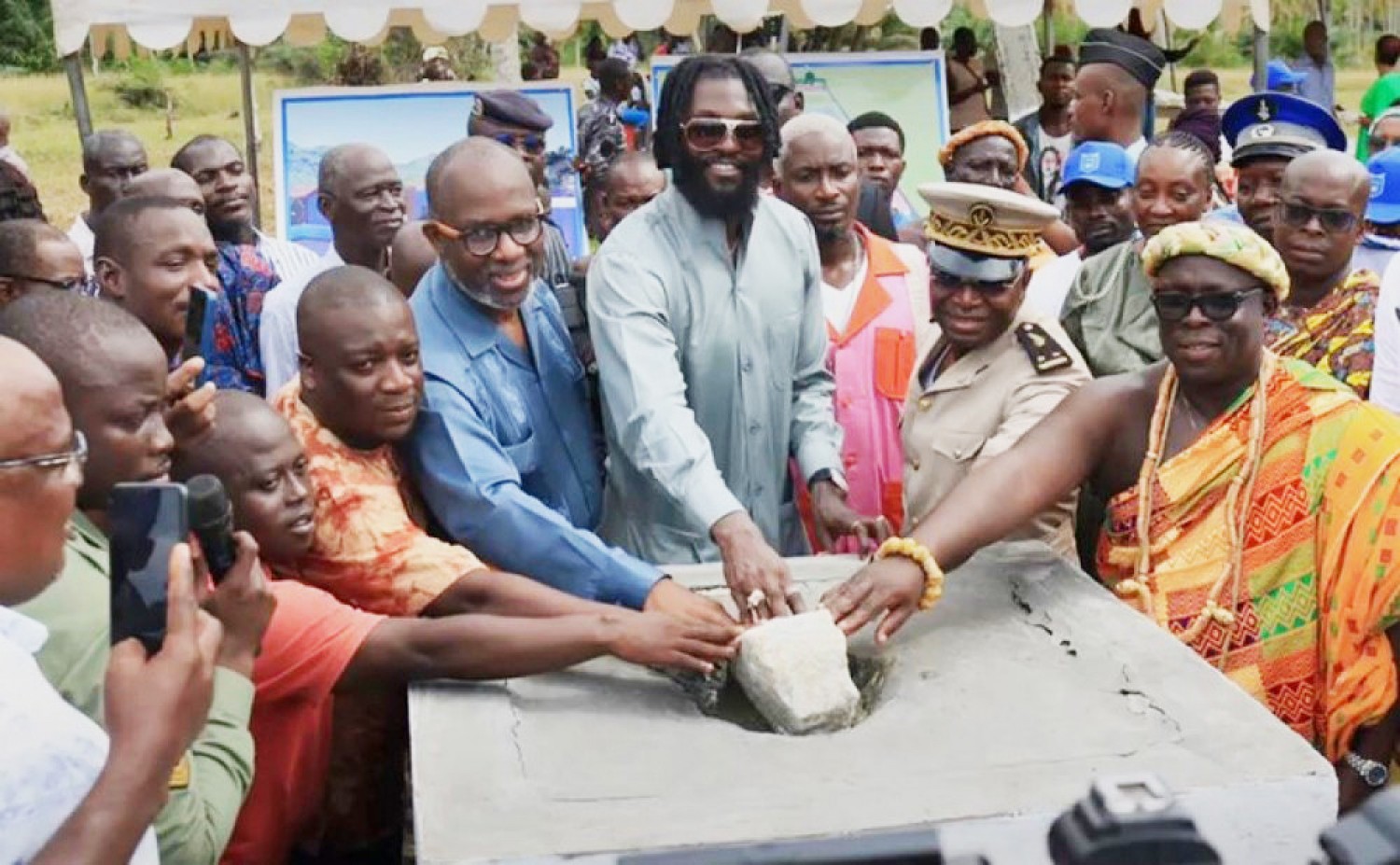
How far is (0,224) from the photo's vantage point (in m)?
3.95

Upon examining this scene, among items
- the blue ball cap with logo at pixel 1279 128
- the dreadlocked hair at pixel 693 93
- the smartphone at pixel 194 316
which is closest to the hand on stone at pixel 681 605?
the dreadlocked hair at pixel 693 93

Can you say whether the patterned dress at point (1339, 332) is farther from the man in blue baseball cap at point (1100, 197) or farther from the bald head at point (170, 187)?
the bald head at point (170, 187)

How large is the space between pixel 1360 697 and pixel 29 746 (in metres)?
2.29

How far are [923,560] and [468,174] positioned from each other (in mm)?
1212

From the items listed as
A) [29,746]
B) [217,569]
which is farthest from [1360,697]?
[29,746]

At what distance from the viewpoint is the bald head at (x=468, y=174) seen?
3.14 metres

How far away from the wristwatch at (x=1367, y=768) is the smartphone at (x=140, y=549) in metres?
2.25

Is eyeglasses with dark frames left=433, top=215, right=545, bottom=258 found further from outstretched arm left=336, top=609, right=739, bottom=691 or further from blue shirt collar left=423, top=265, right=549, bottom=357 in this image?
outstretched arm left=336, top=609, right=739, bottom=691

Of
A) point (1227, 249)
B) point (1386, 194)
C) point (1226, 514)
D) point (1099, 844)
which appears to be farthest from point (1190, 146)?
point (1099, 844)

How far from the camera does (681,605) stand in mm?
2791

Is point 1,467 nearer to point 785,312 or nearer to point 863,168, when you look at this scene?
point 785,312

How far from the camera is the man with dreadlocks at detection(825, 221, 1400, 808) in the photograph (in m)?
2.77

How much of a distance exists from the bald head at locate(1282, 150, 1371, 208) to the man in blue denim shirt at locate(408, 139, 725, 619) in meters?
1.89

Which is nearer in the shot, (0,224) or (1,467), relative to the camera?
(1,467)
